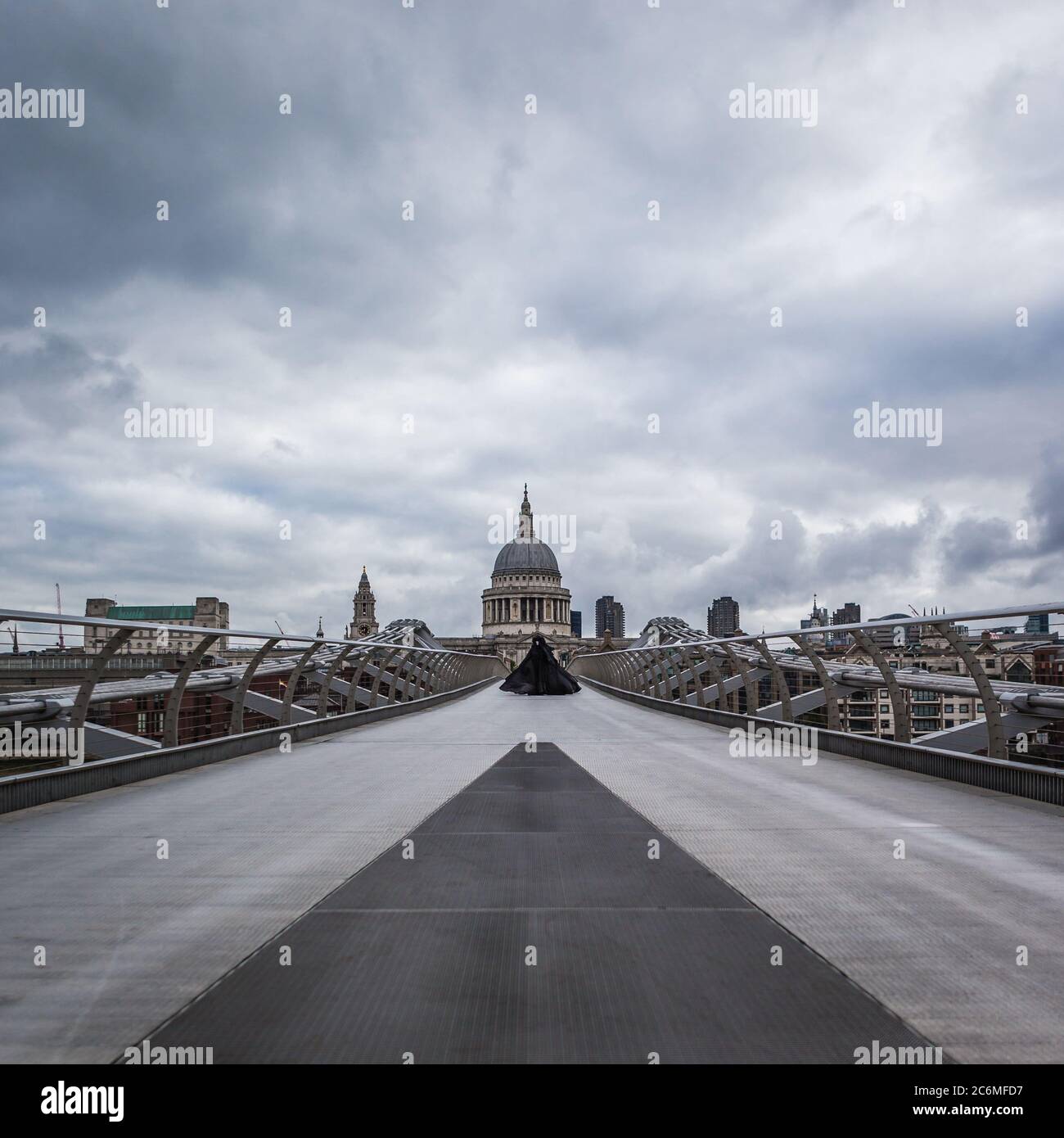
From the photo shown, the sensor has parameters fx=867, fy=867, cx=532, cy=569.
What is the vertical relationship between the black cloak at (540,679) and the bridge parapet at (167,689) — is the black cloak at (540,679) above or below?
below

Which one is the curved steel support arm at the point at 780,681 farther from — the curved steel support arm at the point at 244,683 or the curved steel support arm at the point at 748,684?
the curved steel support arm at the point at 244,683

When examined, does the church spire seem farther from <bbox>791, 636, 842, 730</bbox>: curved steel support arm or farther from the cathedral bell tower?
<bbox>791, 636, 842, 730</bbox>: curved steel support arm

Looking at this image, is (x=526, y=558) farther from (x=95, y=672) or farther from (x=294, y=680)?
(x=95, y=672)

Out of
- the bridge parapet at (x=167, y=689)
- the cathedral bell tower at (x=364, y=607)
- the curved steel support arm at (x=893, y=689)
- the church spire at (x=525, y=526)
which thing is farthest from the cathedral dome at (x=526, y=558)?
the curved steel support arm at (x=893, y=689)

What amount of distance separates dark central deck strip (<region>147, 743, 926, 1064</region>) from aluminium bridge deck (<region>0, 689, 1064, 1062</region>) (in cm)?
1

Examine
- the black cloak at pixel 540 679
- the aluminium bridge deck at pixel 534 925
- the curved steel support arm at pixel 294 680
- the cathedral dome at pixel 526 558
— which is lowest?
the black cloak at pixel 540 679

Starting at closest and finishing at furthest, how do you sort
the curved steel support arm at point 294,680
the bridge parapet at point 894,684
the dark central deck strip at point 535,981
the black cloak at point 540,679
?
the dark central deck strip at point 535,981
the bridge parapet at point 894,684
the curved steel support arm at point 294,680
the black cloak at point 540,679

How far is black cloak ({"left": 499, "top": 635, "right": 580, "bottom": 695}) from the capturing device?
3388 centimetres

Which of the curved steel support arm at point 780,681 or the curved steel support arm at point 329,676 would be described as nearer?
the curved steel support arm at point 780,681

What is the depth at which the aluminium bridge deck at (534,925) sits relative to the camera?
9.27 feet

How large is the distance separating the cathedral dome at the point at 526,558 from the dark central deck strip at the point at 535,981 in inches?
6693

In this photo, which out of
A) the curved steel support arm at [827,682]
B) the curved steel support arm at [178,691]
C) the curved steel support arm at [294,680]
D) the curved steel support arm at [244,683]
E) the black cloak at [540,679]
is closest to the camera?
the curved steel support arm at [178,691]
